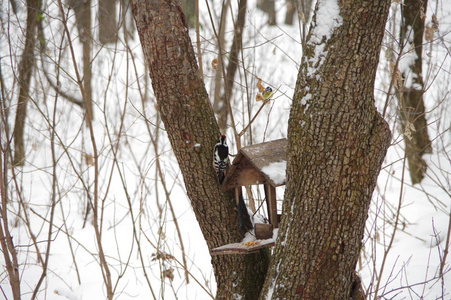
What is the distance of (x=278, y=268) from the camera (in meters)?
2.33

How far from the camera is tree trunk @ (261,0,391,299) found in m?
2.15

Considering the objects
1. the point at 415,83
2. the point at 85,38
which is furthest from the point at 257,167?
the point at 85,38

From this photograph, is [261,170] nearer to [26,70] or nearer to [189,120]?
[189,120]

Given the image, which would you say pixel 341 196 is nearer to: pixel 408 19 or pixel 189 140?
pixel 189 140

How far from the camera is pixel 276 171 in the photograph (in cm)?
257

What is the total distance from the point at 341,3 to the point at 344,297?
1540mm

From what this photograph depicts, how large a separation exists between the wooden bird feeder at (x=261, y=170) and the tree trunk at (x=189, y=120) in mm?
132

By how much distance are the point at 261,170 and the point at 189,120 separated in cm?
53

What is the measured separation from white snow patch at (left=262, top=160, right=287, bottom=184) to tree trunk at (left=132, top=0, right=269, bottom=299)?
303 mm

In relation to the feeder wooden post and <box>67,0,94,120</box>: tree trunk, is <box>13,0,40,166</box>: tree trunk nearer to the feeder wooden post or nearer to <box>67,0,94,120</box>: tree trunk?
<box>67,0,94,120</box>: tree trunk

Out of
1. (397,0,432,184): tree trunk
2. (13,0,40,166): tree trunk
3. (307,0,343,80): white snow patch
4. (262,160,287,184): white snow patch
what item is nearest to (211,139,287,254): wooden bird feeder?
(262,160,287,184): white snow patch

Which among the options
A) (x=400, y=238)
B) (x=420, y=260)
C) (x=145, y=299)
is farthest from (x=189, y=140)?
(x=400, y=238)

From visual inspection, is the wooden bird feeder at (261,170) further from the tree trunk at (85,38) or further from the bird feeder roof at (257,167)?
the tree trunk at (85,38)

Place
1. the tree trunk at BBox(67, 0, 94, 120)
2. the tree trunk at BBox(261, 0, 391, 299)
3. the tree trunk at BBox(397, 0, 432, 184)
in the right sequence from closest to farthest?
the tree trunk at BBox(261, 0, 391, 299) < the tree trunk at BBox(67, 0, 94, 120) < the tree trunk at BBox(397, 0, 432, 184)
